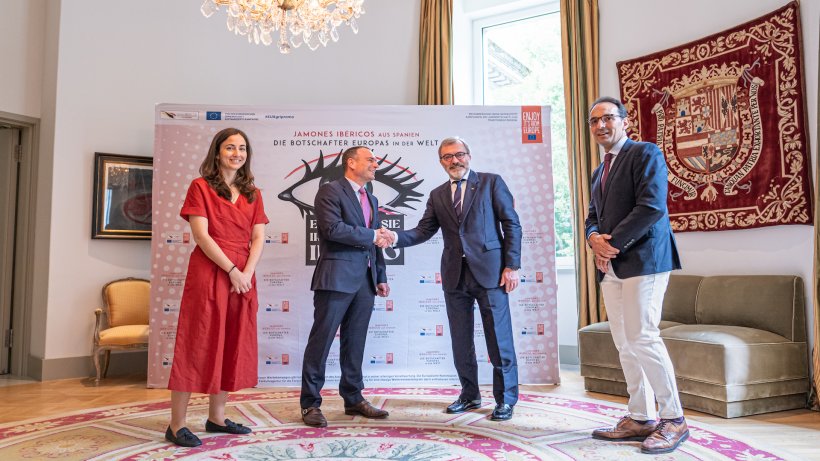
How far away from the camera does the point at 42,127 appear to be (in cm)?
505

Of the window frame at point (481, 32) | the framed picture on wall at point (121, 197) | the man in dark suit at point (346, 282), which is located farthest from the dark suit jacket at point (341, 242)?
the window frame at point (481, 32)

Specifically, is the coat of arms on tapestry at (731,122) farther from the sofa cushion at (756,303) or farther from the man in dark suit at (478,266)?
the man in dark suit at (478,266)

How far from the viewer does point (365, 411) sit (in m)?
3.30

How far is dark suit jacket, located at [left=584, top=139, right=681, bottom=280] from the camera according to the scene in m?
2.67

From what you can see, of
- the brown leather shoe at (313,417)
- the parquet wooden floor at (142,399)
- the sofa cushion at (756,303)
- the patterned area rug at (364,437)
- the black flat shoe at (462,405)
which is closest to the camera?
the patterned area rug at (364,437)

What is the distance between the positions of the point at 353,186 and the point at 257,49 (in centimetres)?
302

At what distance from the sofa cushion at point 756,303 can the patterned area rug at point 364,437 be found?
1.02 m

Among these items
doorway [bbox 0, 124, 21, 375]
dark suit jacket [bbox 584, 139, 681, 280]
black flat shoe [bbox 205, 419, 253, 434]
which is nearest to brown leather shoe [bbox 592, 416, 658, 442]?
dark suit jacket [bbox 584, 139, 681, 280]

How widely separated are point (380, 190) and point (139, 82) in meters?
2.48

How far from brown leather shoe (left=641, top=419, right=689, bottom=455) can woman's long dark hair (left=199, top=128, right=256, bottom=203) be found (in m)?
2.16

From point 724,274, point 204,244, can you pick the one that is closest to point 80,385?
point 204,244

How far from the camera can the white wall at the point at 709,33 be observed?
3.93 m

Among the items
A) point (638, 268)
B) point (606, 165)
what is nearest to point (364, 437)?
point (638, 268)

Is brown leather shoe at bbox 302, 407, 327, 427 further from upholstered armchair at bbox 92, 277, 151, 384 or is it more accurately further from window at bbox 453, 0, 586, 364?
window at bbox 453, 0, 586, 364
